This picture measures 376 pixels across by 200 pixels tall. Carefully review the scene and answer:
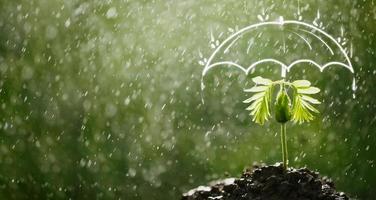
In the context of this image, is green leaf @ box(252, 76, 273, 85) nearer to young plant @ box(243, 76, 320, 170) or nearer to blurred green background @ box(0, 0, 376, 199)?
young plant @ box(243, 76, 320, 170)

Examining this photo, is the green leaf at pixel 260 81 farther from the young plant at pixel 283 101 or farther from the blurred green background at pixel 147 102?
the blurred green background at pixel 147 102

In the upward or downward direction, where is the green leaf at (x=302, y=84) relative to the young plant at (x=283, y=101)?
upward

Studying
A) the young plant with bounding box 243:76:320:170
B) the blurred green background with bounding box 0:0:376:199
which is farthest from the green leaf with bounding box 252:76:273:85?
the blurred green background with bounding box 0:0:376:199

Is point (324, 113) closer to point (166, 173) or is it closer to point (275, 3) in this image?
point (275, 3)

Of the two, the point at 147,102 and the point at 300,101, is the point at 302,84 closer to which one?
the point at 300,101

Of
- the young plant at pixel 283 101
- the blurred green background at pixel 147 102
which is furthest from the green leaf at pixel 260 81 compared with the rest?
the blurred green background at pixel 147 102

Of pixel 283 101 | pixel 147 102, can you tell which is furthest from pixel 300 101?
pixel 147 102
